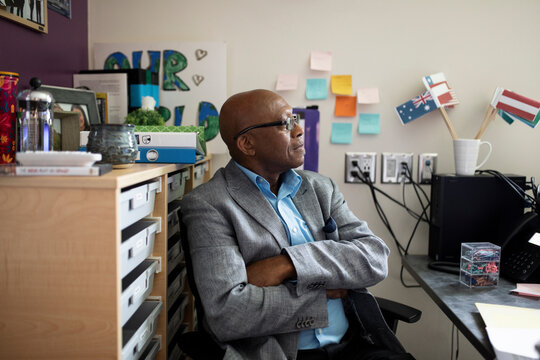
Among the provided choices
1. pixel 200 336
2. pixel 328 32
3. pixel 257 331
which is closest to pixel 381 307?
pixel 257 331

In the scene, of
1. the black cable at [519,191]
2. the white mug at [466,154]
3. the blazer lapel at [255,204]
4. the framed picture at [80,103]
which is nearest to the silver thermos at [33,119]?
the framed picture at [80,103]

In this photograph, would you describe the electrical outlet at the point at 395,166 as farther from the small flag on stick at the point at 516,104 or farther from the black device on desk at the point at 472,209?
the small flag on stick at the point at 516,104

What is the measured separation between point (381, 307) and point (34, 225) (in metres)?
1.06

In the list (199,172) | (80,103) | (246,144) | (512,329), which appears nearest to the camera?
(512,329)

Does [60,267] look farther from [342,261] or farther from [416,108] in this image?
[416,108]

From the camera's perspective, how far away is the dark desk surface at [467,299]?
1137 millimetres

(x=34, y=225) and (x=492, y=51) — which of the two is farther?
(x=492, y=51)

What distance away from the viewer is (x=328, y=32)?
2020 millimetres

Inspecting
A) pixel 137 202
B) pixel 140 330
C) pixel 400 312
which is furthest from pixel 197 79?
pixel 400 312

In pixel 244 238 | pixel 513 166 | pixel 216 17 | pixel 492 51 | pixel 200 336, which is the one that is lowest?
pixel 200 336

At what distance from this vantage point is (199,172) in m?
1.92

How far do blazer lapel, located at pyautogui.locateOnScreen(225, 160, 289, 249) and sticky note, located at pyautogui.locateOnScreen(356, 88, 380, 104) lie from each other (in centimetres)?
88

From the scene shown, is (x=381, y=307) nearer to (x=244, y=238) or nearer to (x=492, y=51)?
(x=244, y=238)

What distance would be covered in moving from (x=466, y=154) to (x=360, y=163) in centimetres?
48
